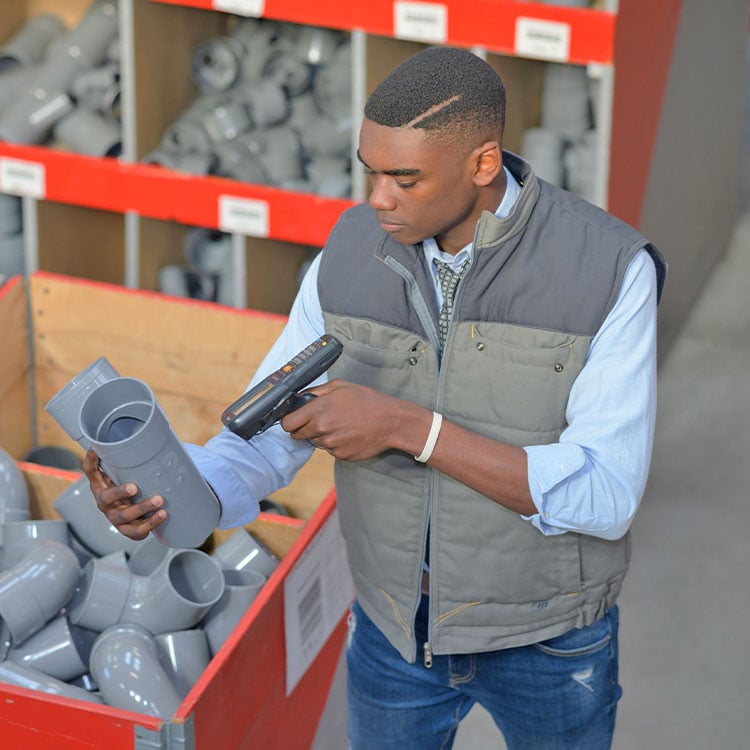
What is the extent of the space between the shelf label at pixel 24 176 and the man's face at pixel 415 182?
6.70ft

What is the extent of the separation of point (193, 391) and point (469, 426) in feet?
4.84

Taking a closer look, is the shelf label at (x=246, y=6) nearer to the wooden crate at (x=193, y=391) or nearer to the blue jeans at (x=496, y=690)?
the wooden crate at (x=193, y=391)

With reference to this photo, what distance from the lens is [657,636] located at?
10.5ft

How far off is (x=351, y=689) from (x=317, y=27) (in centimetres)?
214

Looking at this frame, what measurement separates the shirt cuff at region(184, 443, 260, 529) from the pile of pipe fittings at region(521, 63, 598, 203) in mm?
1710

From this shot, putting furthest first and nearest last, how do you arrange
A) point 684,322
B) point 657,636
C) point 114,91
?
point 684,322, point 114,91, point 657,636

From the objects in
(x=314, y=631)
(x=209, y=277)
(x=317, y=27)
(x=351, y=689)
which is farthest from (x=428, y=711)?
(x=317, y=27)

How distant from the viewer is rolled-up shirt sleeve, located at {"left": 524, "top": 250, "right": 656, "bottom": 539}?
1.51 m

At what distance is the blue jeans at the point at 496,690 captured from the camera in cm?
174

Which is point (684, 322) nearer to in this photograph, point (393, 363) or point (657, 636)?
point (657, 636)

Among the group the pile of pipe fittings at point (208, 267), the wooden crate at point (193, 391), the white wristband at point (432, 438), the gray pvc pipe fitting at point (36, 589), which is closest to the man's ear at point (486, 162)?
the white wristband at point (432, 438)

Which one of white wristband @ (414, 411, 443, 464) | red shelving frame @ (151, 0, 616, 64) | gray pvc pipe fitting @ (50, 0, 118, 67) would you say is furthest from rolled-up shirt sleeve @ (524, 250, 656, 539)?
gray pvc pipe fitting @ (50, 0, 118, 67)

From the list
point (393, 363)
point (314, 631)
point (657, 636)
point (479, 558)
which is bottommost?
point (657, 636)

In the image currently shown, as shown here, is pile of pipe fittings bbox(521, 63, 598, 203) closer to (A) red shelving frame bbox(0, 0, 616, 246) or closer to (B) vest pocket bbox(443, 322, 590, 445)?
(A) red shelving frame bbox(0, 0, 616, 246)
